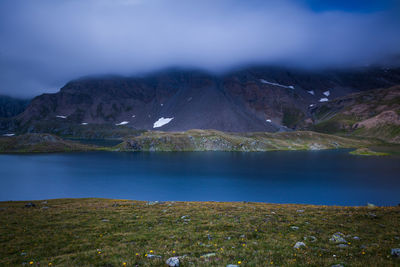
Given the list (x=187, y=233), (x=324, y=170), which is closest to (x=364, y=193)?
(x=324, y=170)

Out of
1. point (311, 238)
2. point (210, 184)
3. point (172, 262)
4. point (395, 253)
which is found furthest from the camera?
point (210, 184)

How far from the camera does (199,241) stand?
15.8 m

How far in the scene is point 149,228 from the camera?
20.3 m

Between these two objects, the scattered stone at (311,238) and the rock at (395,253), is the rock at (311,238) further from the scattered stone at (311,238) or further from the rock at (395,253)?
the rock at (395,253)

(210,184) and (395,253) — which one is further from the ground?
(395,253)

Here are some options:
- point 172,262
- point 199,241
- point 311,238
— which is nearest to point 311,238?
point 311,238

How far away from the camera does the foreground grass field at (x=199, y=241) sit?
1206 centimetres

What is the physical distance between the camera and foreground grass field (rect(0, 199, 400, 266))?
475 inches

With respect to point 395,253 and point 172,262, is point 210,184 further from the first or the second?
point 172,262

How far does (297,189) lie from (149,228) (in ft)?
232

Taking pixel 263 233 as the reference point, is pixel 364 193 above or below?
below

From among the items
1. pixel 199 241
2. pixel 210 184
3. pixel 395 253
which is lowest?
pixel 210 184

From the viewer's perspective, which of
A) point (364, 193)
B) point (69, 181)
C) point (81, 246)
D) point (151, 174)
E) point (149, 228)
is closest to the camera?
point (81, 246)

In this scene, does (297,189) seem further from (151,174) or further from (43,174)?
(43,174)
